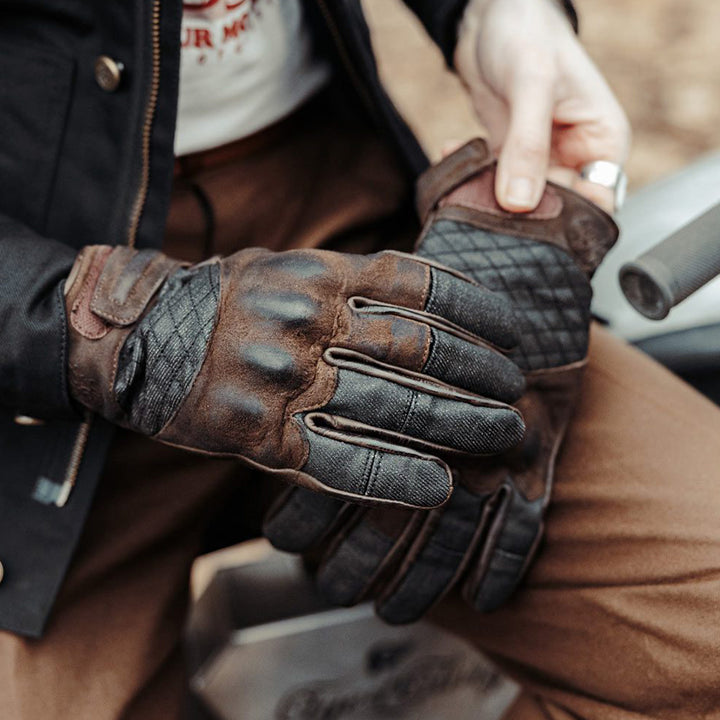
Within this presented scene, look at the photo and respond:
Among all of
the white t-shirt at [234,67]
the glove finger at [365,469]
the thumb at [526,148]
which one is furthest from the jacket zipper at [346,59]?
the glove finger at [365,469]

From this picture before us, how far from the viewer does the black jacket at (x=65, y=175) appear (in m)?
0.78

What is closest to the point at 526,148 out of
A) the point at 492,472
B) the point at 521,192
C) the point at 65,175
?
the point at 521,192

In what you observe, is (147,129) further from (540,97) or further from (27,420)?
(540,97)

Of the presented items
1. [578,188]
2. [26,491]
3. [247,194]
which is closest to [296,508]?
[26,491]

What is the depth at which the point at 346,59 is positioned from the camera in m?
0.95

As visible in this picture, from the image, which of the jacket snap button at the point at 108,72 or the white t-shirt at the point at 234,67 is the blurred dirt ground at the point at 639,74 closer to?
the white t-shirt at the point at 234,67

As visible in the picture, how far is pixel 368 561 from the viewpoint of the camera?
787 millimetres

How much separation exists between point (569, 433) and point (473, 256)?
207 mm

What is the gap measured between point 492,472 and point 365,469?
16cm

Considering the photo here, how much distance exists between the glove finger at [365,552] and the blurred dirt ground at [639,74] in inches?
65.1

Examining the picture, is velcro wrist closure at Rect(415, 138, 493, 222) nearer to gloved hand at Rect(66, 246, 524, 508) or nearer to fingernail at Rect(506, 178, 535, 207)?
fingernail at Rect(506, 178, 535, 207)

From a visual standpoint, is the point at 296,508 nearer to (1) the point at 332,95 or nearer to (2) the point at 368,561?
(2) the point at 368,561

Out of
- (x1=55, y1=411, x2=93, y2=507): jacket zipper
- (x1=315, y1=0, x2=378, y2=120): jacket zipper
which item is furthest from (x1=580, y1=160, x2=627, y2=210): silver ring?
(x1=55, y1=411, x2=93, y2=507): jacket zipper

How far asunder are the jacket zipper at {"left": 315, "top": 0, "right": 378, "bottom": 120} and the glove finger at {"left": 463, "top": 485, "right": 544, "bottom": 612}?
481mm
